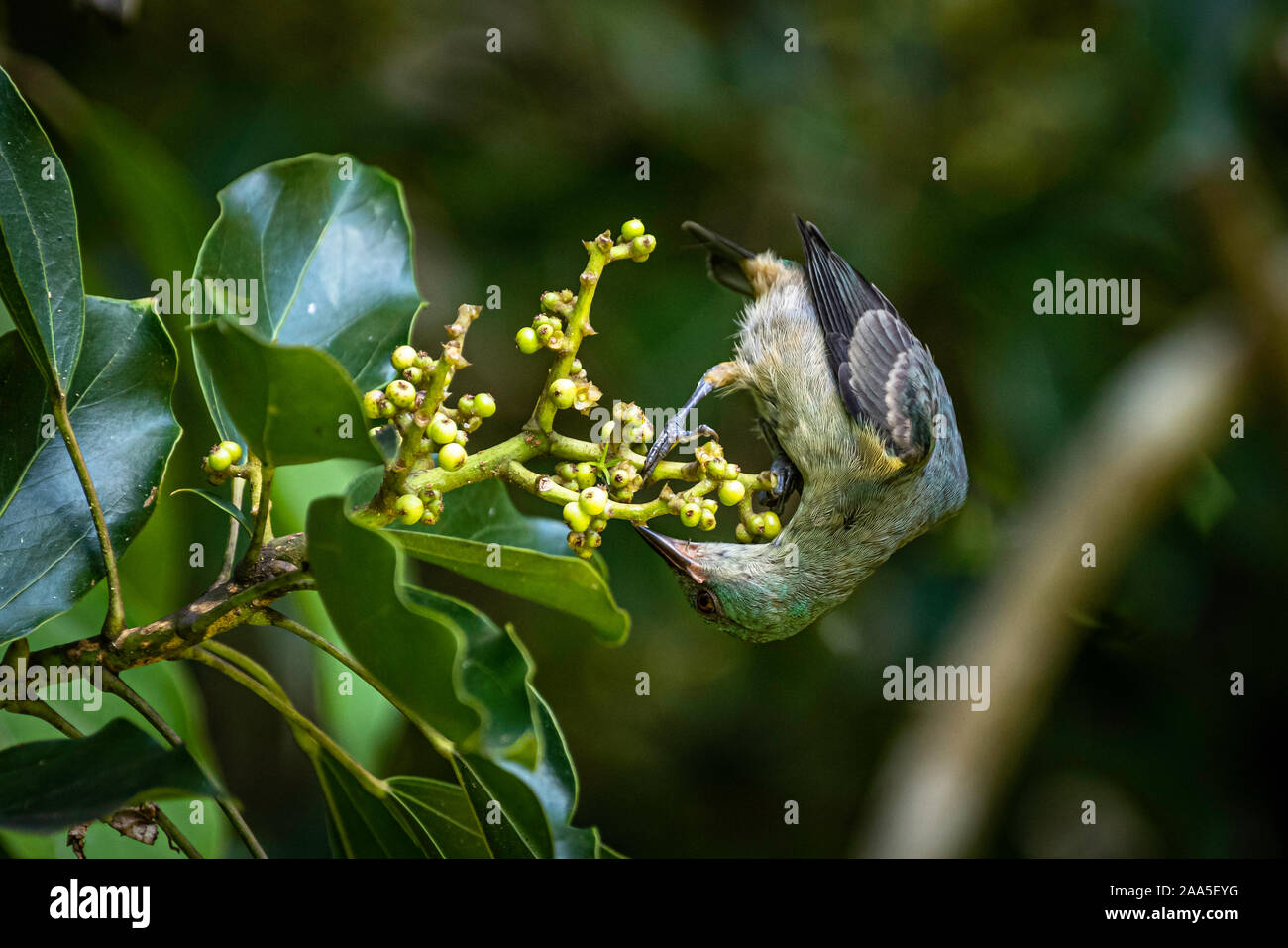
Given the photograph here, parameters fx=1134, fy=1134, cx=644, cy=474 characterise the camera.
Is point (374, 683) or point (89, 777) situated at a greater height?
point (374, 683)

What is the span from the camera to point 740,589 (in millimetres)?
2520

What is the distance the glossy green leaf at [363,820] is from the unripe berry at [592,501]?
628mm

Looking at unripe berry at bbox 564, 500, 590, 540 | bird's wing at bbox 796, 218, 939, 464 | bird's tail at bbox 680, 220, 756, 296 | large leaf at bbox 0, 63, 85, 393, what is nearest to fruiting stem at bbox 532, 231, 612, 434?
unripe berry at bbox 564, 500, 590, 540

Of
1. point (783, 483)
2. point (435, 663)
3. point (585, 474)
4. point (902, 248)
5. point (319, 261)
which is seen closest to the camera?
point (435, 663)

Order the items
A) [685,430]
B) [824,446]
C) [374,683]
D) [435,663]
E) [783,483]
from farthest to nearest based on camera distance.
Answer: [783,483]
[824,446]
[685,430]
[374,683]
[435,663]

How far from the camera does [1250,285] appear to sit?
439 centimetres

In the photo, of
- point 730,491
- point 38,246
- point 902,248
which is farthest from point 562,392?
point 902,248

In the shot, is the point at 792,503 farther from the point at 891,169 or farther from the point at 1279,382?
the point at 1279,382

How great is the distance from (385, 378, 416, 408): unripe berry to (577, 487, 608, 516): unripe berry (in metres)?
0.26

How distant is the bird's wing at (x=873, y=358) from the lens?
281 centimetres

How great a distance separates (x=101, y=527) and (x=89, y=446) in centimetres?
22

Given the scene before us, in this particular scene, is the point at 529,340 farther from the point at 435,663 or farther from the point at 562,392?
the point at 435,663

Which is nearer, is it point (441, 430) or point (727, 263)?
point (441, 430)

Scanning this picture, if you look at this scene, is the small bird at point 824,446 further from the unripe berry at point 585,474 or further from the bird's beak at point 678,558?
the unripe berry at point 585,474
